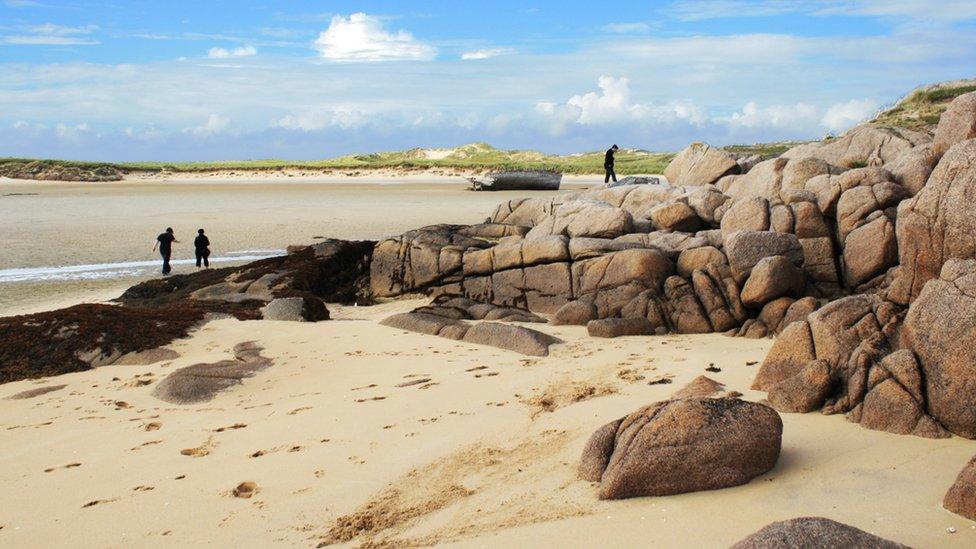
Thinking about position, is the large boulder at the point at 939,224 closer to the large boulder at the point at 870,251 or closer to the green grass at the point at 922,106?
the large boulder at the point at 870,251

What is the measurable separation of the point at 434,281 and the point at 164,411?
849 centimetres

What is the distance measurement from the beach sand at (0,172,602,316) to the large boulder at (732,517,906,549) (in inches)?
A: 688

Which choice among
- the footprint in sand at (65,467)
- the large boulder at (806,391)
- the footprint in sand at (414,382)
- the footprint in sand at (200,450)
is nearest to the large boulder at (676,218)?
the footprint in sand at (414,382)

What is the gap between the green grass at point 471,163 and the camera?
67375 millimetres

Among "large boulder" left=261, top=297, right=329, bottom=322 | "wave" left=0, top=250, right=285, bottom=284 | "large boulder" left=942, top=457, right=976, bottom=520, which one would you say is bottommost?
"wave" left=0, top=250, right=285, bottom=284

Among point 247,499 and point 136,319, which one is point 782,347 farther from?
point 136,319

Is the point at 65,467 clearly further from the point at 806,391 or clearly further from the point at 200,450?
the point at 806,391

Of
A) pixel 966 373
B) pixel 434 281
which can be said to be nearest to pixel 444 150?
pixel 434 281

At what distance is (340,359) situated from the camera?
41.2 ft

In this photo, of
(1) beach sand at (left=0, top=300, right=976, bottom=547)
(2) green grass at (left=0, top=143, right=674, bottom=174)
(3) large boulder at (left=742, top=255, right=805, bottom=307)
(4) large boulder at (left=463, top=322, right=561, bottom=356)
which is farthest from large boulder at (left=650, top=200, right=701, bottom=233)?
(2) green grass at (left=0, top=143, right=674, bottom=174)

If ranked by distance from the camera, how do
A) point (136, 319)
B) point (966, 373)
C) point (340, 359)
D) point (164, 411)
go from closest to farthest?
1. point (966, 373)
2. point (164, 411)
3. point (340, 359)
4. point (136, 319)

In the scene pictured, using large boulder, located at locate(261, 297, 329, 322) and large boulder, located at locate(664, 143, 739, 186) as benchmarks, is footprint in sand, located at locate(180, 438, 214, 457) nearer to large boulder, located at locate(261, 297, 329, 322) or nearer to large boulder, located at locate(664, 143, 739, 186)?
large boulder, located at locate(261, 297, 329, 322)

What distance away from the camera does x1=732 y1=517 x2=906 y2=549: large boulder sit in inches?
197

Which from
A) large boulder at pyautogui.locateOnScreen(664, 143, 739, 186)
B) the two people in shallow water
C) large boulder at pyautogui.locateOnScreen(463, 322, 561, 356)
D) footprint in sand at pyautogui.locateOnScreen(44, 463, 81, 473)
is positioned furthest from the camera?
the two people in shallow water
